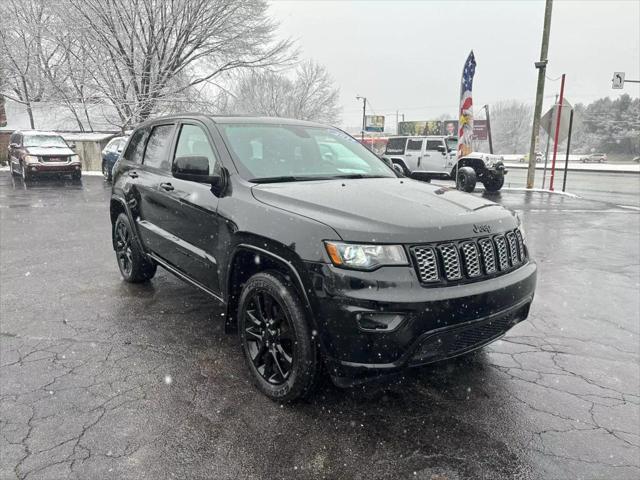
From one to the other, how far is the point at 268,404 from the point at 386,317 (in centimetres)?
102

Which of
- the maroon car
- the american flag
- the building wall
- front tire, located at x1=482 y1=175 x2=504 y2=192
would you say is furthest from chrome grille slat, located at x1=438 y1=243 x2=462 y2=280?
the building wall

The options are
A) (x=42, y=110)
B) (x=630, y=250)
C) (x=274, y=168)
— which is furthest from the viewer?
(x=42, y=110)

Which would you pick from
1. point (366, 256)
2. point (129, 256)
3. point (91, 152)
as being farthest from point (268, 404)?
point (91, 152)

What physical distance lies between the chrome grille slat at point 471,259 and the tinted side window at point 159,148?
2.73 m


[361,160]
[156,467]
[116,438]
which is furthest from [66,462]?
[361,160]

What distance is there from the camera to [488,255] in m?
2.81

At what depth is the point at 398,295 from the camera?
2441 millimetres

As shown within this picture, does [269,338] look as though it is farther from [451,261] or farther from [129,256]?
[129,256]

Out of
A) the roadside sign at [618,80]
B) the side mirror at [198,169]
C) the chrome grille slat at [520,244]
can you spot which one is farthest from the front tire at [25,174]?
the roadside sign at [618,80]

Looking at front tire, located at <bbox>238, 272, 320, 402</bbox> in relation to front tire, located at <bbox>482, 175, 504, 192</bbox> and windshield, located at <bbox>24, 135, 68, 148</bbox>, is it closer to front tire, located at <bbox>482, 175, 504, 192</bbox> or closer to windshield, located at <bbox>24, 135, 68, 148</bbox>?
front tire, located at <bbox>482, 175, 504, 192</bbox>

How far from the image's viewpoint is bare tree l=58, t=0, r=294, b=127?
2142cm

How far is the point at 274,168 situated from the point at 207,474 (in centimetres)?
206

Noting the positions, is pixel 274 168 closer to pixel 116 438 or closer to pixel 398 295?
pixel 398 295

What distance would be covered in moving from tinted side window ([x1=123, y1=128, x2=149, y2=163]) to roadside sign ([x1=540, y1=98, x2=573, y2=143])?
47.0 ft
